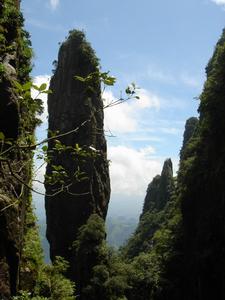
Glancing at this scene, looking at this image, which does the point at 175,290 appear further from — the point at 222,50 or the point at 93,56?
the point at 93,56

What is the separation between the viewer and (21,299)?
6676 millimetres

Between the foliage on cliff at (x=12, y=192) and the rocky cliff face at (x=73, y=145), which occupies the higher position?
the rocky cliff face at (x=73, y=145)

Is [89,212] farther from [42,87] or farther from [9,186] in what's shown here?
[42,87]

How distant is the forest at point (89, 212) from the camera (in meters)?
9.04

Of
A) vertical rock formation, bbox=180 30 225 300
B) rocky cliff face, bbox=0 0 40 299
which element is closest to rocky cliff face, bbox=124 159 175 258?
vertical rock formation, bbox=180 30 225 300

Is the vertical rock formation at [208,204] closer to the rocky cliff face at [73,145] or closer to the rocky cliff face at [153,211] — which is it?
the rocky cliff face at [73,145]

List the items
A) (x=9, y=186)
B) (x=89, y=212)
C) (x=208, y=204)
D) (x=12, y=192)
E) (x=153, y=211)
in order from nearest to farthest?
(x=9, y=186) < (x=12, y=192) < (x=208, y=204) < (x=89, y=212) < (x=153, y=211)

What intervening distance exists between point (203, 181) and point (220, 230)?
5.04m

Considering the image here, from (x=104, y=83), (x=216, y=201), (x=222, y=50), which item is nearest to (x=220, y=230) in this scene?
(x=216, y=201)

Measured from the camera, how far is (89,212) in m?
50.5

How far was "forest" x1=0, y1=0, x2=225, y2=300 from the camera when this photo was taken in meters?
9.04

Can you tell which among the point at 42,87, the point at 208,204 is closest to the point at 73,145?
the point at 208,204

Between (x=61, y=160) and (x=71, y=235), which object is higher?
(x=61, y=160)

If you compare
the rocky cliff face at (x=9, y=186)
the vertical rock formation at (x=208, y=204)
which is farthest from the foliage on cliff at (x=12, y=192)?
the vertical rock formation at (x=208, y=204)
